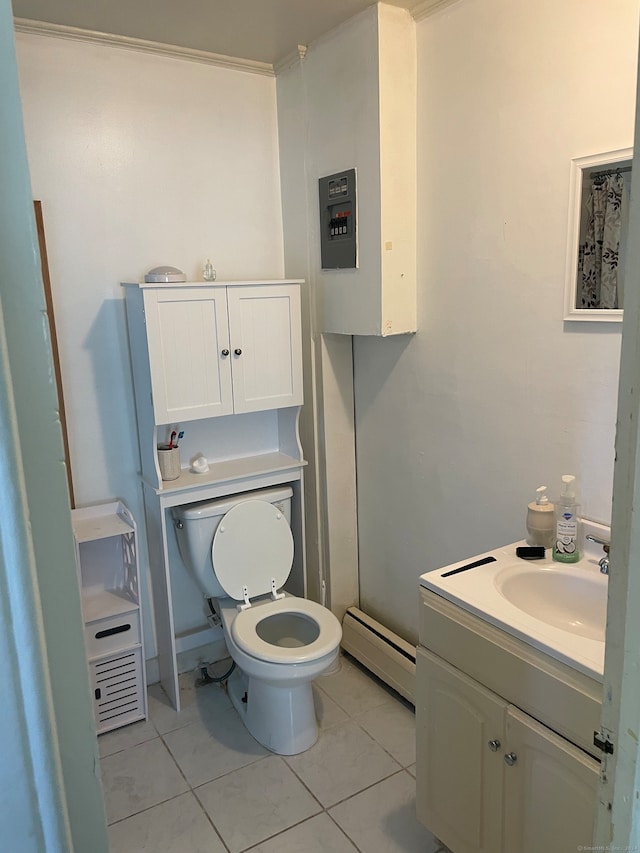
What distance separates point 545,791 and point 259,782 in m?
1.06

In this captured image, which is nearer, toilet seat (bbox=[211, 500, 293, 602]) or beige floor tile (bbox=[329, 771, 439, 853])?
beige floor tile (bbox=[329, 771, 439, 853])

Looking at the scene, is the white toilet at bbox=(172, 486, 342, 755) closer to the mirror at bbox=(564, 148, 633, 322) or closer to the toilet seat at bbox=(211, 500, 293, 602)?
the toilet seat at bbox=(211, 500, 293, 602)

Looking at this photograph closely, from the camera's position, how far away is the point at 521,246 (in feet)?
6.04

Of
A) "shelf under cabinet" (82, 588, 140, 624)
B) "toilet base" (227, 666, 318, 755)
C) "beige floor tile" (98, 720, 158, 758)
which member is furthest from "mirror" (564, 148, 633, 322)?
"beige floor tile" (98, 720, 158, 758)

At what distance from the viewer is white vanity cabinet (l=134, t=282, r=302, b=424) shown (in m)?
2.17

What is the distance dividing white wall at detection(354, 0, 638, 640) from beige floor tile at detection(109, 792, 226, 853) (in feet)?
3.32

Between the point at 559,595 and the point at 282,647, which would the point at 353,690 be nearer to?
the point at 282,647

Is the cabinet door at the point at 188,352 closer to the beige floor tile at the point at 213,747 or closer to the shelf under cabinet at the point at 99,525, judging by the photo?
the shelf under cabinet at the point at 99,525

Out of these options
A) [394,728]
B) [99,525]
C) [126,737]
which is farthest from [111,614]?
[394,728]

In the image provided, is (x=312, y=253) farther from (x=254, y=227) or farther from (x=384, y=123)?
(x=384, y=123)

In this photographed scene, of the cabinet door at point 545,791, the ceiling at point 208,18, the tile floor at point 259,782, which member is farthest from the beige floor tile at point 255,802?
the ceiling at point 208,18

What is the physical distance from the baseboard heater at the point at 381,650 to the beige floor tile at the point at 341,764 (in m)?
0.24

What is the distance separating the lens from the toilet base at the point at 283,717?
2.20 meters

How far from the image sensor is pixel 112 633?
232cm
